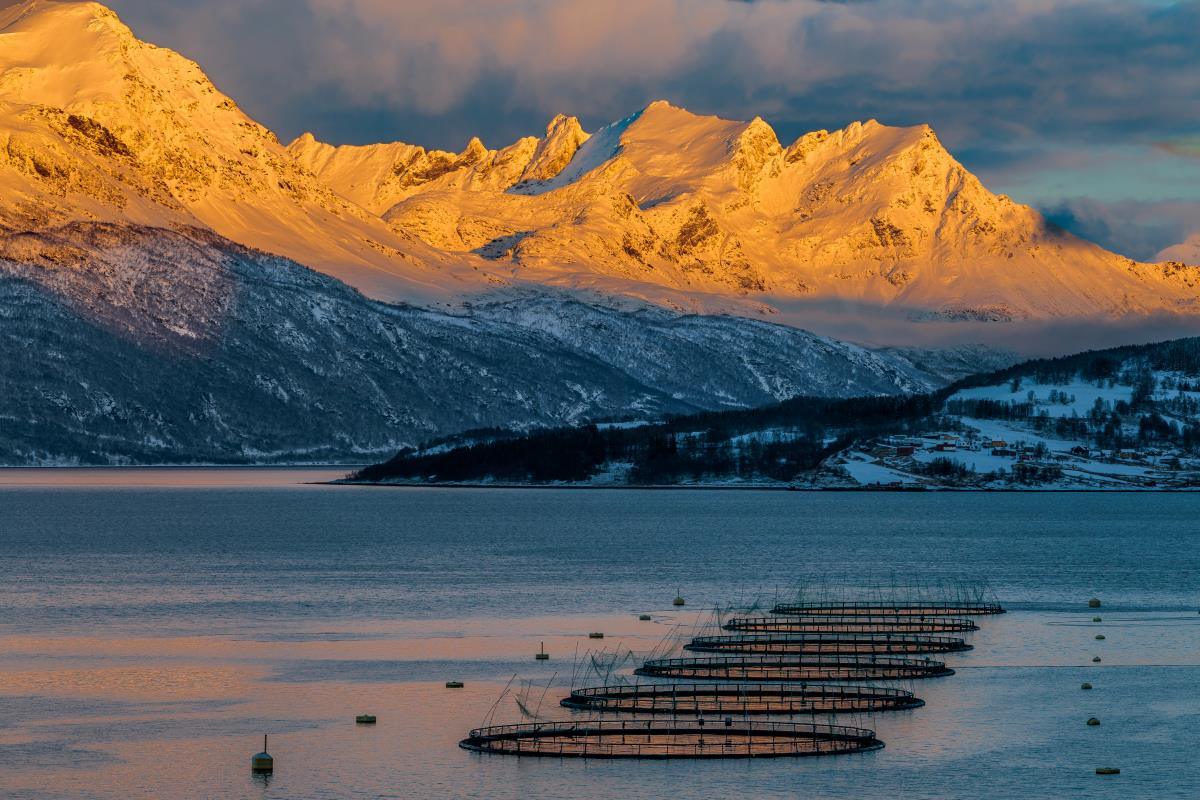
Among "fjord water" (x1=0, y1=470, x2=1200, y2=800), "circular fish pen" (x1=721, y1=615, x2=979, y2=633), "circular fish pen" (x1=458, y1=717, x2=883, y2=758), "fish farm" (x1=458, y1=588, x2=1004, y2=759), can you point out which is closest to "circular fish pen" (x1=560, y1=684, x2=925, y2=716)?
"fish farm" (x1=458, y1=588, x2=1004, y2=759)

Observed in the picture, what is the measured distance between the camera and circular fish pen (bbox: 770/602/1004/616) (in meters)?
141

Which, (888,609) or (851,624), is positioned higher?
(888,609)

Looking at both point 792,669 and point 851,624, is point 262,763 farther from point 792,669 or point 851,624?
point 851,624

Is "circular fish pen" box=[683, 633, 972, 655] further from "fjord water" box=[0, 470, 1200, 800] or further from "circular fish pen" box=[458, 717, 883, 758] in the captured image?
"circular fish pen" box=[458, 717, 883, 758]

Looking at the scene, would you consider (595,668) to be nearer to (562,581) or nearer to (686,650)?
(686,650)

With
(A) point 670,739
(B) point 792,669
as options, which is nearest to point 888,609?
(B) point 792,669

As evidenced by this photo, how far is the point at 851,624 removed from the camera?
133m

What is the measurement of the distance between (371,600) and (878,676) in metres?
56.5

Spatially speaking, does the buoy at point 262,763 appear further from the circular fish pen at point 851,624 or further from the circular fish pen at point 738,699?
the circular fish pen at point 851,624

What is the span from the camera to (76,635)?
417 ft

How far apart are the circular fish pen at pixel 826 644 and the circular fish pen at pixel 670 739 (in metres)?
24.4

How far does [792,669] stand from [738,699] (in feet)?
36.8

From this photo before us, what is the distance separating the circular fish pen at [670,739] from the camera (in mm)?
85875

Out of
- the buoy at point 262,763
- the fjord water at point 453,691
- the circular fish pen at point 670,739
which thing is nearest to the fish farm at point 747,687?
the circular fish pen at point 670,739
